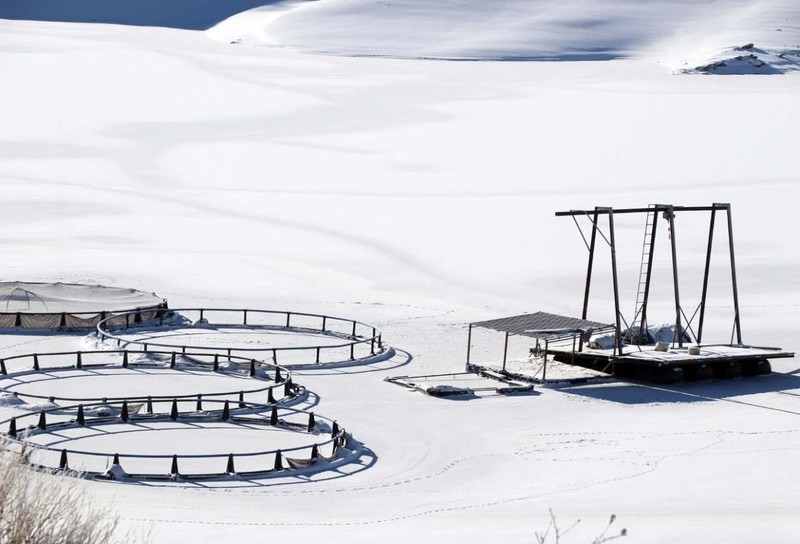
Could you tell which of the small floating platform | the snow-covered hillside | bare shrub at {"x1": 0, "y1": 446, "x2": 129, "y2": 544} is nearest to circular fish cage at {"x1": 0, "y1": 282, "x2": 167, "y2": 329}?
the small floating platform

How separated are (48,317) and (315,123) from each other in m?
42.0

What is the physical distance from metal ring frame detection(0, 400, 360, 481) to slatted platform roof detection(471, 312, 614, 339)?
5528mm

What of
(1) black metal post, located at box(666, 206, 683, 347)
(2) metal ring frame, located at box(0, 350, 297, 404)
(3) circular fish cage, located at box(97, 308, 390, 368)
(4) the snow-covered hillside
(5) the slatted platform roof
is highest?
(4) the snow-covered hillside

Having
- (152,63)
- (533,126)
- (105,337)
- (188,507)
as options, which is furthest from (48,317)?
(152,63)

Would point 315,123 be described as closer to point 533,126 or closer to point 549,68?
point 533,126

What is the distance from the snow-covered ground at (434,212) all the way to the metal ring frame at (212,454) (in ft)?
1.48

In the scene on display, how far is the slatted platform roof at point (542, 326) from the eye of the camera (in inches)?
939

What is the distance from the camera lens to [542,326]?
24.8 meters

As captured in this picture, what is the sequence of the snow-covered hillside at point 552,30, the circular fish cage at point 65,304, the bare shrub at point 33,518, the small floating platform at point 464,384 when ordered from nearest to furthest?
1. the bare shrub at point 33,518
2. the small floating platform at point 464,384
3. the circular fish cage at point 65,304
4. the snow-covered hillside at point 552,30

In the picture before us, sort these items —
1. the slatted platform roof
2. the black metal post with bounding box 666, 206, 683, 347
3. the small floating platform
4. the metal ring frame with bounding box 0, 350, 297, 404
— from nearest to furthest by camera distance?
1. the metal ring frame with bounding box 0, 350, 297, 404
2. the small floating platform
3. the slatted platform roof
4. the black metal post with bounding box 666, 206, 683, 347

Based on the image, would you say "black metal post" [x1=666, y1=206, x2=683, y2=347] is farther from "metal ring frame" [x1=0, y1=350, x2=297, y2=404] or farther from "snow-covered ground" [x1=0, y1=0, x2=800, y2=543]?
"metal ring frame" [x1=0, y1=350, x2=297, y2=404]

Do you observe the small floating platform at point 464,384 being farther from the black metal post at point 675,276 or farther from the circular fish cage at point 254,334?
the black metal post at point 675,276

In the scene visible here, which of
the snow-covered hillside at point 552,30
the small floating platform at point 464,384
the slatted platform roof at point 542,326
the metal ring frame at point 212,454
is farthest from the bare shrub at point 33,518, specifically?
the snow-covered hillside at point 552,30

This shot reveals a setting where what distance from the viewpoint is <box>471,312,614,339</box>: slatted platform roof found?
78.2ft
